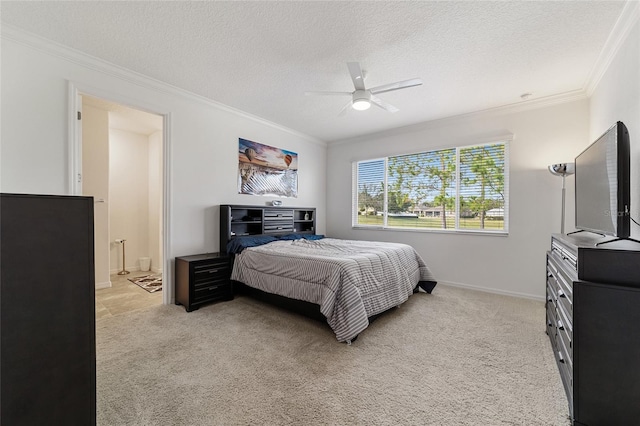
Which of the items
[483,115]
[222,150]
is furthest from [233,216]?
[483,115]

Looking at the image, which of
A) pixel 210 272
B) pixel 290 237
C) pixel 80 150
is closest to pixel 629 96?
pixel 290 237

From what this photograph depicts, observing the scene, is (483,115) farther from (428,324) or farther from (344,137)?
(428,324)

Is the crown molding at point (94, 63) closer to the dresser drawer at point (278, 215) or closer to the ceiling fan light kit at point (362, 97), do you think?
the dresser drawer at point (278, 215)

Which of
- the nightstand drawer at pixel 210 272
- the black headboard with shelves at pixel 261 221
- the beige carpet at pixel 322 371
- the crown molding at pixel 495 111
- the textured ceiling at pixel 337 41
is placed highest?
the textured ceiling at pixel 337 41

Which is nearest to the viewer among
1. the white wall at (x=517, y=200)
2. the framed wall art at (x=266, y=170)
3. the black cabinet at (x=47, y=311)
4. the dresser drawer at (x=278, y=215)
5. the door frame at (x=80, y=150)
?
the black cabinet at (x=47, y=311)

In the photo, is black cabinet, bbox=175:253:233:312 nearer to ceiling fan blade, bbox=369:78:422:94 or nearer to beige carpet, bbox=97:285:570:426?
beige carpet, bbox=97:285:570:426

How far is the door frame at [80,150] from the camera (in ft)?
8.71

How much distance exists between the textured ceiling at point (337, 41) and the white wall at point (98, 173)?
1.78 m

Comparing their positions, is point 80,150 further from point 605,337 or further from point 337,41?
point 605,337

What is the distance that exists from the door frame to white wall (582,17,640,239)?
15.0ft

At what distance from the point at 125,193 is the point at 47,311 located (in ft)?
16.7

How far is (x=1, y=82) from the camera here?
229 cm

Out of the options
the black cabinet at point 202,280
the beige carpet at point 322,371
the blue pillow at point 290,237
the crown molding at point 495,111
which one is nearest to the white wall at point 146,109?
the black cabinet at point 202,280

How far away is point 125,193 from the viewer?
5199 millimetres
